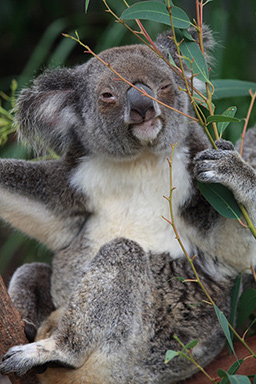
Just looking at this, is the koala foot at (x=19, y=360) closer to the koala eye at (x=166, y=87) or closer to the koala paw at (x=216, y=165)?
the koala paw at (x=216, y=165)

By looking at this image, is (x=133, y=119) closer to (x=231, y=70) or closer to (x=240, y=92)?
(x=240, y=92)

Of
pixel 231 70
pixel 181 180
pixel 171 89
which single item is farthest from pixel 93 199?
pixel 231 70

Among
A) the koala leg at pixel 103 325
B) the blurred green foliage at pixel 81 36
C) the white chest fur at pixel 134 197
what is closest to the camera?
the koala leg at pixel 103 325

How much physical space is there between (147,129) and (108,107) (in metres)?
0.25

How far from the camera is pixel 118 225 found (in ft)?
9.78

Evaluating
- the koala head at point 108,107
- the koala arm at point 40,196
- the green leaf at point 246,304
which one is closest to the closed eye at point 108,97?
the koala head at point 108,107

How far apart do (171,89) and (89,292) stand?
105 centimetres

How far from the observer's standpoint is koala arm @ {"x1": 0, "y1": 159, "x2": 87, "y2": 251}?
3.04 metres

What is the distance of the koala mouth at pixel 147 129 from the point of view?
270 centimetres

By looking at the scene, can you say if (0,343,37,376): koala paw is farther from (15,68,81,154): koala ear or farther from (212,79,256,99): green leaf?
(212,79,256,99): green leaf

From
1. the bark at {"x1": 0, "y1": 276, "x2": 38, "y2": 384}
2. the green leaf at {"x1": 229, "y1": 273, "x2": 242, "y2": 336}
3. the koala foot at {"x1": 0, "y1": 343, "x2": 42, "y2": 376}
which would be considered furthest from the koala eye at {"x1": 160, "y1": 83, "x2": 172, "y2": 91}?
the koala foot at {"x1": 0, "y1": 343, "x2": 42, "y2": 376}

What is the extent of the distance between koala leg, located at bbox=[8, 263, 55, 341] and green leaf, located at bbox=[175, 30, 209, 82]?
4.82 feet

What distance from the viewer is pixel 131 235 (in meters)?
2.94

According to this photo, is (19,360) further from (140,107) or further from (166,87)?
(166,87)
